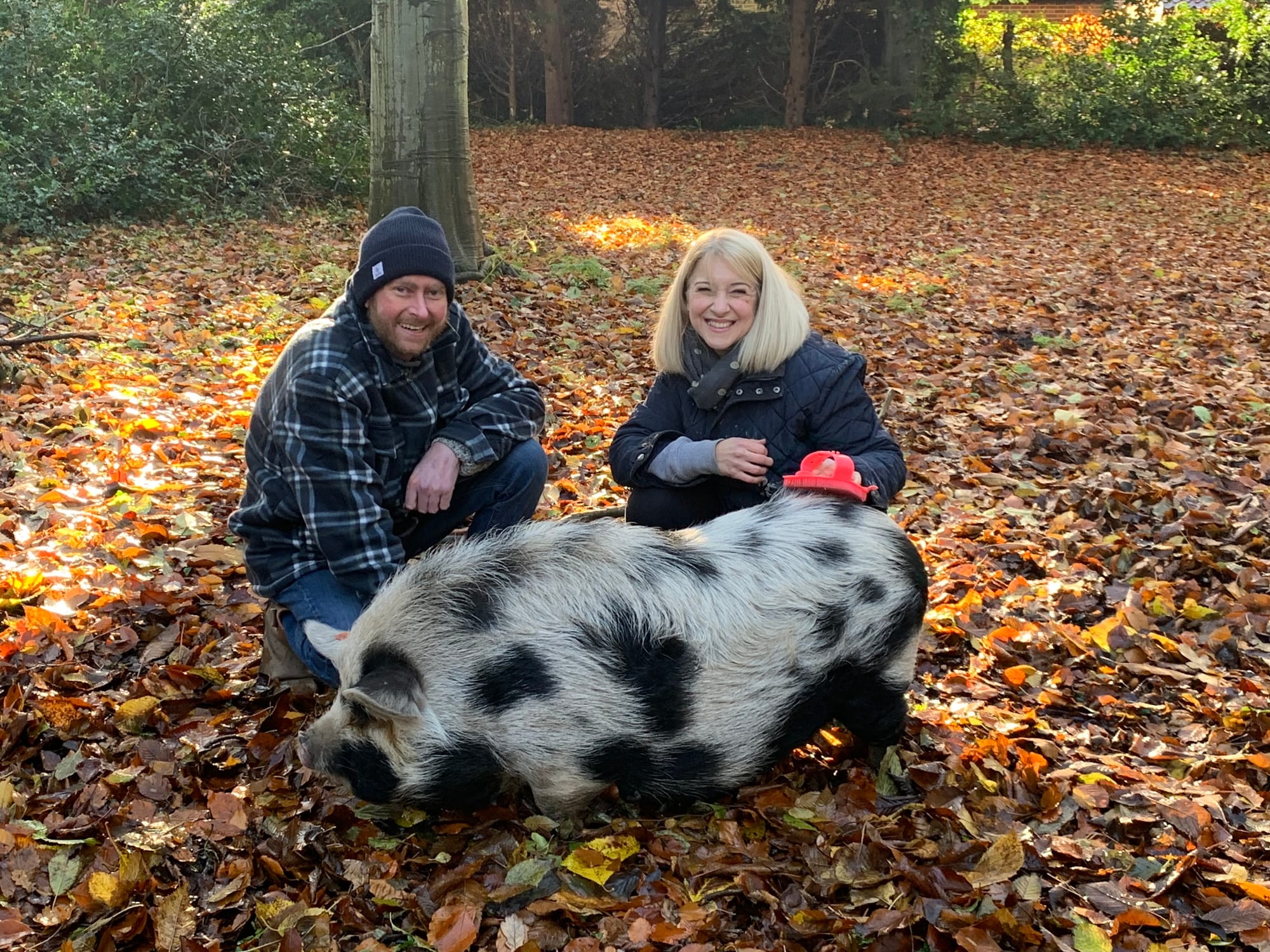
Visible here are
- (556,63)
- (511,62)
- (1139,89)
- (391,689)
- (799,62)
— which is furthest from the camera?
(511,62)

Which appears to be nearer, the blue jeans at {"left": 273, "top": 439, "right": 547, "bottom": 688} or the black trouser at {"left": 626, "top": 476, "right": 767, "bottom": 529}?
the black trouser at {"left": 626, "top": 476, "right": 767, "bottom": 529}

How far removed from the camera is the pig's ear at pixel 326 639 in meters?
2.96

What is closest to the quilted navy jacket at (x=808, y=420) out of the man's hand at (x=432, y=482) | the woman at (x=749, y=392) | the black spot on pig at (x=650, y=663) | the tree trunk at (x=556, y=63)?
the woman at (x=749, y=392)

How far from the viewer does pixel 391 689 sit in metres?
2.64

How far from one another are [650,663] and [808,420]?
1.21m

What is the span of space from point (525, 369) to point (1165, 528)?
3.88 metres

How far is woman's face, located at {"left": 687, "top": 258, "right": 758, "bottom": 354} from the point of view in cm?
350

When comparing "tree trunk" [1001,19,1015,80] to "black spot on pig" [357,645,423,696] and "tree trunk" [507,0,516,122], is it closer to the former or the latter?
"tree trunk" [507,0,516,122]

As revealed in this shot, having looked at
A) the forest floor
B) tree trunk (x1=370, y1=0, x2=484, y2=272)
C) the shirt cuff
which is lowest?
the forest floor

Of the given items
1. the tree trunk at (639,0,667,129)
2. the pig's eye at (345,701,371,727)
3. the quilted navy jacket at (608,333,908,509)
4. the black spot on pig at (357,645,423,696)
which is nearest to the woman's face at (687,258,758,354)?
the quilted navy jacket at (608,333,908,509)

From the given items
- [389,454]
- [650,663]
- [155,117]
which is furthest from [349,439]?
[155,117]

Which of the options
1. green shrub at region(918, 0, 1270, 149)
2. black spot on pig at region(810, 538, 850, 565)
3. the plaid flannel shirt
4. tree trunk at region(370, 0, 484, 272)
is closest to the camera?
black spot on pig at region(810, 538, 850, 565)

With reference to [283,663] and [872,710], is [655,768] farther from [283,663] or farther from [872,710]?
[283,663]

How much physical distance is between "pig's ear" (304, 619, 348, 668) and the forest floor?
0.45m
